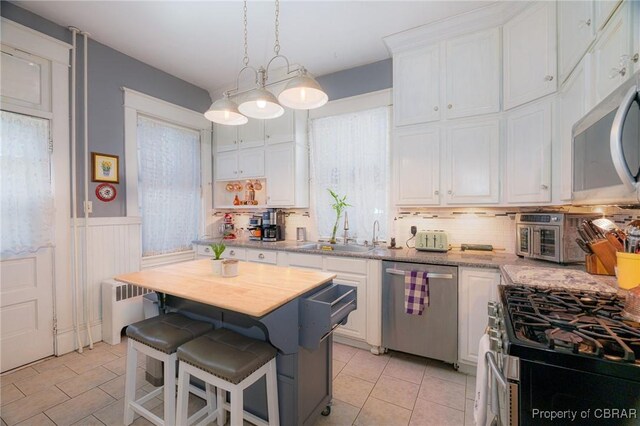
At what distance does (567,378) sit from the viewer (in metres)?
0.74

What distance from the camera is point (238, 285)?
5.28 feet

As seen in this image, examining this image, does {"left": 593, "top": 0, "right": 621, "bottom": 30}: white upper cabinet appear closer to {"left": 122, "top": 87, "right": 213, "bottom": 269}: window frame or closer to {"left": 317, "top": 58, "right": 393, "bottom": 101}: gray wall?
{"left": 317, "top": 58, "right": 393, "bottom": 101}: gray wall

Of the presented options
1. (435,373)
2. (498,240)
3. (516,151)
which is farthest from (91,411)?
(516,151)

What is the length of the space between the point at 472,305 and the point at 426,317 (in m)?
0.38

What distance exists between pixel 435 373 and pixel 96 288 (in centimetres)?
341

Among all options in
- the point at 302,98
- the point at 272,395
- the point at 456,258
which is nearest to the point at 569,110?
the point at 456,258

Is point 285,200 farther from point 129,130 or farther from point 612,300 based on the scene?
point 612,300

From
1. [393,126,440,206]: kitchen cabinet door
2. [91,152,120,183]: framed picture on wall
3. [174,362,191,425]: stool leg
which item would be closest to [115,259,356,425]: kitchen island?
[174,362,191,425]: stool leg

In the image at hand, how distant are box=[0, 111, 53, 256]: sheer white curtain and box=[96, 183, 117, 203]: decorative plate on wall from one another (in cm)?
39

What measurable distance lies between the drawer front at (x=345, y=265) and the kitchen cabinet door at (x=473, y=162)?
1.02 metres

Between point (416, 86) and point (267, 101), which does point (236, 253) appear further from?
point (416, 86)

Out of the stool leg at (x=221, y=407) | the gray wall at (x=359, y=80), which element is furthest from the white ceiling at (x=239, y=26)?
the stool leg at (x=221, y=407)

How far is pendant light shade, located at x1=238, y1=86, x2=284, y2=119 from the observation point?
1.81m

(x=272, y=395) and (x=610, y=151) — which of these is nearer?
(x=610, y=151)
